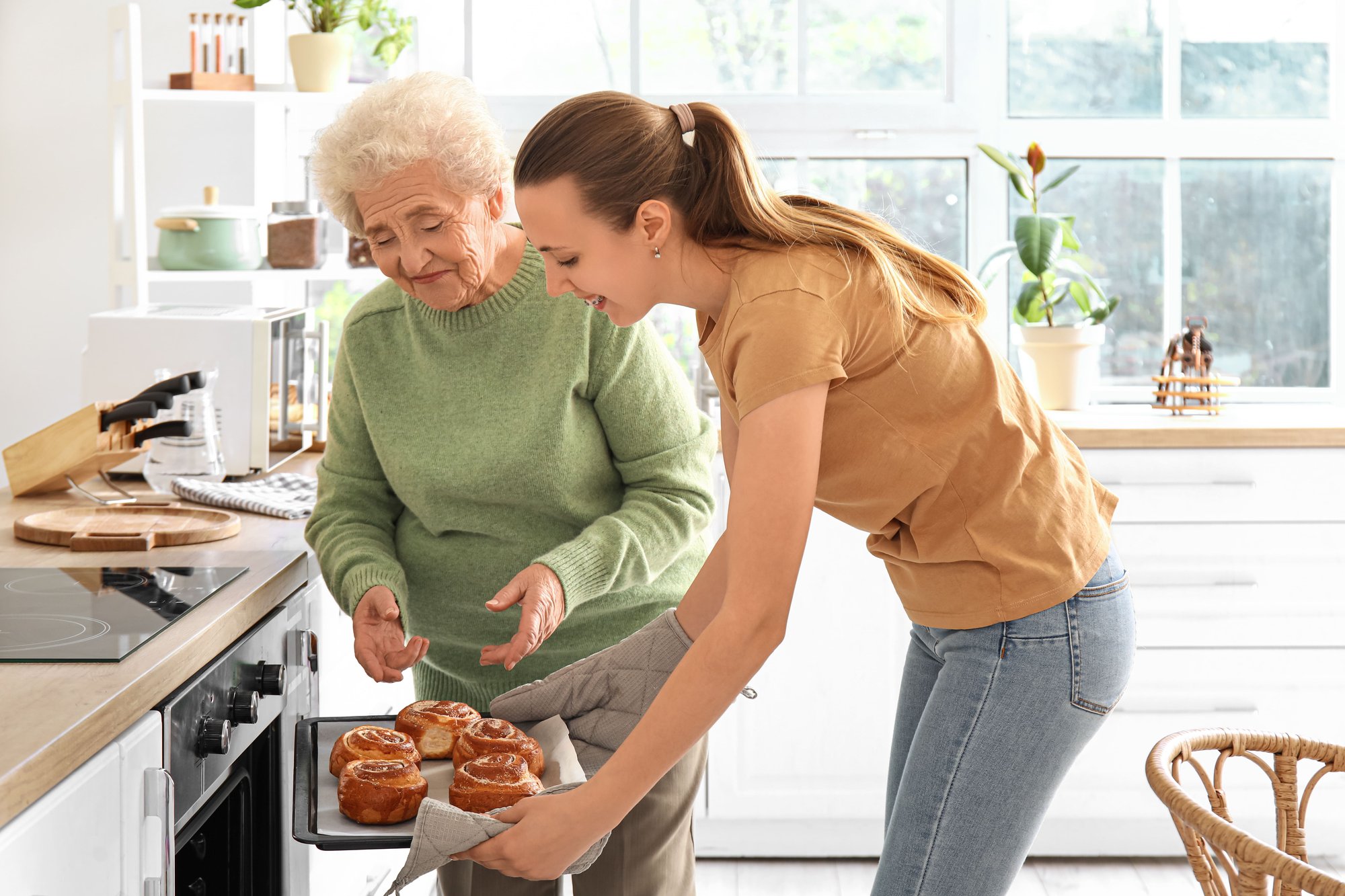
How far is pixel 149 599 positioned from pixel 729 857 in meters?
1.68

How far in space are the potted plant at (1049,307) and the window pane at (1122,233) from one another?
0.22m

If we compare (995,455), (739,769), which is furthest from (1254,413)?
(995,455)

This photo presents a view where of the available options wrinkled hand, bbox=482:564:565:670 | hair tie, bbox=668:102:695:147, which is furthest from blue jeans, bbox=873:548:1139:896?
hair tie, bbox=668:102:695:147

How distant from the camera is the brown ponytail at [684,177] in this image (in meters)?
1.06

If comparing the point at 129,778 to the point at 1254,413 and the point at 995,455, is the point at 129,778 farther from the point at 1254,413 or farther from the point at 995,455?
the point at 1254,413

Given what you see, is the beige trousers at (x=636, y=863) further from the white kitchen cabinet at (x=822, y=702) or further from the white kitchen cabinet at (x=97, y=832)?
the white kitchen cabinet at (x=822, y=702)

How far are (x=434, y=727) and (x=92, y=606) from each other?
360mm

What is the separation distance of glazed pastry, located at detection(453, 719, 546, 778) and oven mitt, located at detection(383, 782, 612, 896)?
185 millimetres

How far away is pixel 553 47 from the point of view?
3049mm

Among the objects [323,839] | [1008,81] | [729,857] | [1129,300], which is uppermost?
[1008,81]

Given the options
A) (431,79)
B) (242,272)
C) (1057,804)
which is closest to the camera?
(431,79)

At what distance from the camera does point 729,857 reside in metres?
2.68

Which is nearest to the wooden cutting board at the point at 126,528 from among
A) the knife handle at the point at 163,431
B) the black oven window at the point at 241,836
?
the knife handle at the point at 163,431

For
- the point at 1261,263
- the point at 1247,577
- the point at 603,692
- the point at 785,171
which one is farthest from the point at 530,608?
the point at 1261,263
